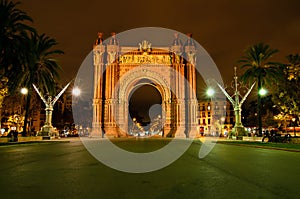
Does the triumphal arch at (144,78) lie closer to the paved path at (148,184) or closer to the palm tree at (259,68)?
the palm tree at (259,68)

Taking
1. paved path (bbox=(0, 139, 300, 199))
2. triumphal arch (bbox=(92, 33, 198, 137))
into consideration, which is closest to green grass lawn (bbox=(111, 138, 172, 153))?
paved path (bbox=(0, 139, 300, 199))

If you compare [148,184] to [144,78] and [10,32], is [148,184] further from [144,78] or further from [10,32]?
[144,78]

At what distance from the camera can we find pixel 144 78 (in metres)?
56.1

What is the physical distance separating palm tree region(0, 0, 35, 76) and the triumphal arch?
27.5m

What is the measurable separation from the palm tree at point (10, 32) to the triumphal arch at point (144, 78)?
2748 centimetres

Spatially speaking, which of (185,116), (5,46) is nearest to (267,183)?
(5,46)

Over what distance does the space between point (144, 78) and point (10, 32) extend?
32397 mm

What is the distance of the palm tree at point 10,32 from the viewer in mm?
24859

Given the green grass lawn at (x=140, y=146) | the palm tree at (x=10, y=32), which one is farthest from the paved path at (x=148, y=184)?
the palm tree at (x=10, y=32)

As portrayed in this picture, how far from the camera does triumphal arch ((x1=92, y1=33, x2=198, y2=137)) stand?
175 ft

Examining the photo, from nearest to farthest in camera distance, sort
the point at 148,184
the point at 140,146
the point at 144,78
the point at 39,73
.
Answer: the point at 148,184 → the point at 140,146 → the point at 39,73 → the point at 144,78

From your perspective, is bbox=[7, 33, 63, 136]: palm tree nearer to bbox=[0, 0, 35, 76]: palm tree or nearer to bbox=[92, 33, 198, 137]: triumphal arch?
bbox=[0, 0, 35, 76]: palm tree

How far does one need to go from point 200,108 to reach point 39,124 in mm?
58086

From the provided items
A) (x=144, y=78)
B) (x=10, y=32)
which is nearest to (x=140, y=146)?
(x=10, y=32)
